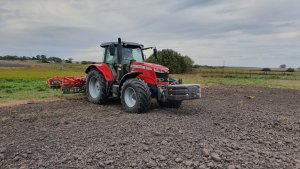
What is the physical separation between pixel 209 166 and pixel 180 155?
672mm

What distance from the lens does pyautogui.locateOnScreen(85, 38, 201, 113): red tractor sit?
10961 mm

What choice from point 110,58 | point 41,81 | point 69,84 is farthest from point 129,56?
point 41,81

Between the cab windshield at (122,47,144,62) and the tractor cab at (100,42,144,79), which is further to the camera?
the cab windshield at (122,47,144,62)

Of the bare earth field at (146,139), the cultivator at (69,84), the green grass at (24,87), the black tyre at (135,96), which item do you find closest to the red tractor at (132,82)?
the black tyre at (135,96)

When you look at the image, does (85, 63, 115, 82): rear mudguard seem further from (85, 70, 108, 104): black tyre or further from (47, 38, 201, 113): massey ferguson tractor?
(85, 70, 108, 104): black tyre

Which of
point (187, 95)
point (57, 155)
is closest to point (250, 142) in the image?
point (187, 95)

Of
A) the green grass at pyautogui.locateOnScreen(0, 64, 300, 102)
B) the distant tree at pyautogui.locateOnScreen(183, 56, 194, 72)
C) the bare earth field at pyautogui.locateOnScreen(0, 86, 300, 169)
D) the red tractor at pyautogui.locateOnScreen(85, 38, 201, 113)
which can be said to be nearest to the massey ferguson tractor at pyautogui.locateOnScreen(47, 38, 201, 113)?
the red tractor at pyautogui.locateOnScreen(85, 38, 201, 113)

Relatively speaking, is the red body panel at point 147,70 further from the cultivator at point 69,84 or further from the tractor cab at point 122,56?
the cultivator at point 69,84

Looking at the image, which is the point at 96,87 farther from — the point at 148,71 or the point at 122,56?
the point at 148,71

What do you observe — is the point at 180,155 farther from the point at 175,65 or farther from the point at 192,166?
the point at 175,65

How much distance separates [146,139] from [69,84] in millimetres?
7804

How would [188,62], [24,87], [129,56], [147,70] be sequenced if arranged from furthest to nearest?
[188,62]
[24,87]
[129,56]
[147,70]

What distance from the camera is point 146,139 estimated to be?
7.59 meters

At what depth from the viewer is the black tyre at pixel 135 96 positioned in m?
10.9
